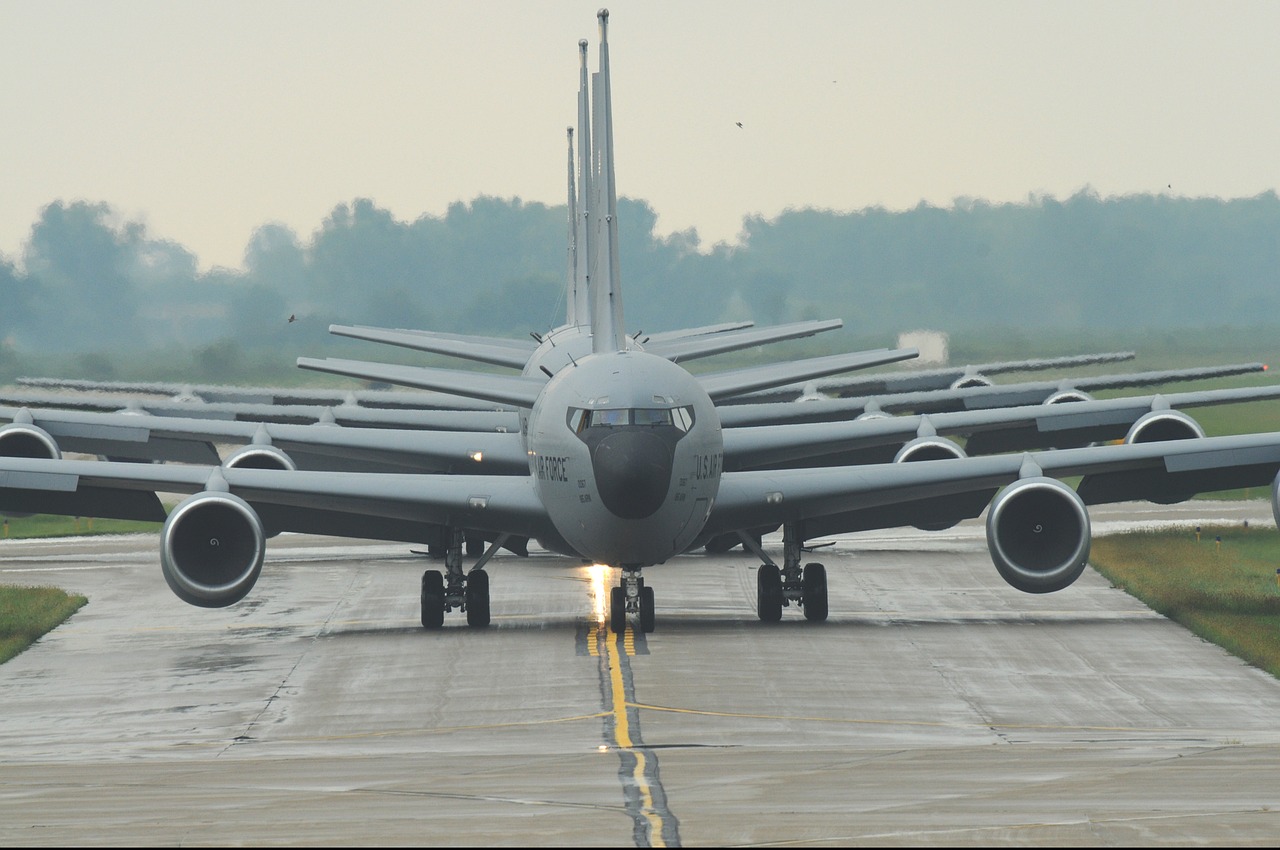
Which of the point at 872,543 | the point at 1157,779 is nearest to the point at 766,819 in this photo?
the point at 1157,779

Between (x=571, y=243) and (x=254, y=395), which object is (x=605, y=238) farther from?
(x=254, y=395)

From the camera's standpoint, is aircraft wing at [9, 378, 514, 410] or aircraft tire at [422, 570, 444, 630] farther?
aircraft wing at [9, 378, 514, 410]

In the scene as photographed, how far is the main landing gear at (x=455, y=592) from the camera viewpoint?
27609mm

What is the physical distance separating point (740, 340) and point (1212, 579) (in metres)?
9.27

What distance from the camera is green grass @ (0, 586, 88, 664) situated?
2717 centimetres

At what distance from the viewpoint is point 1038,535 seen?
84.8 ft

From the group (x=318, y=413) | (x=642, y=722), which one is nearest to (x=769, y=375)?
(x=642, y=722)

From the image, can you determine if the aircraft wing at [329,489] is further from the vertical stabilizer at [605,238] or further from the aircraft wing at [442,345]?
the aircraft wing at [442,345]

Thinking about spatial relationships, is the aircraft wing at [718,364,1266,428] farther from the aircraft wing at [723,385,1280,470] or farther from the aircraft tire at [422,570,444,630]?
the aircraft tire at [422,570,444,630]

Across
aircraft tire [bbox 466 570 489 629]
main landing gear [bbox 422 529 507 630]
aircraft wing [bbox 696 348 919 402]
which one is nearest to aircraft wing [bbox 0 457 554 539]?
main landing gear [bbox 422 529 507 630]

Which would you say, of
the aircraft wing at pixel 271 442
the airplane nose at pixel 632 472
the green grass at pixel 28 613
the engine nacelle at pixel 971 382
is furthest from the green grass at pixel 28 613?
the engine nacelle at pixel 971 382

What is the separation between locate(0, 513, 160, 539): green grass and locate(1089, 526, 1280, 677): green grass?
83.4 feet

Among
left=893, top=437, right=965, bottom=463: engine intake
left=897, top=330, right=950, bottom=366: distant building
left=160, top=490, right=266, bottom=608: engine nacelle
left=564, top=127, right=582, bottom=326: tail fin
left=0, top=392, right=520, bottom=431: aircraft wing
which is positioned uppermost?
left=564, top=127, right=582, bottom=326: tail fin

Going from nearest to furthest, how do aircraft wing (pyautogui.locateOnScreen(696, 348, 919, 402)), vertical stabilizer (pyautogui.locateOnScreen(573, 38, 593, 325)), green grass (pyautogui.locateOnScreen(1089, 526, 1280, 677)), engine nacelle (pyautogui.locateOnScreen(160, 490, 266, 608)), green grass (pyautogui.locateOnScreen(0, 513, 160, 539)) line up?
engine nacelle (pyautogui.locateOnScreen(160, 490, 266, 608)) → green grass (pyautogui.locateOnScreen(1089, 526, 1280, 677)) → aircraft wing (pyautogui.locateOnScreen(696, 348, 919, 402)) → vertical stabilizer (pyautogui.locateOnScreen(573, 38, 593, 325)) → green grass (pyautogui.locateOnScreen(0, 513, 160, 539))
